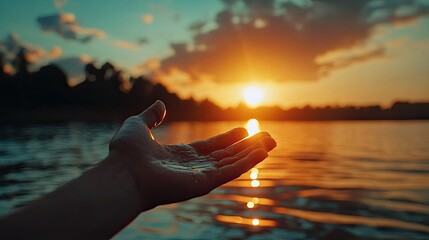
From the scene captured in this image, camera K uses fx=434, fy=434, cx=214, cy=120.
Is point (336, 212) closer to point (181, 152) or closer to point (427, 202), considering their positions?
point (427, 202)

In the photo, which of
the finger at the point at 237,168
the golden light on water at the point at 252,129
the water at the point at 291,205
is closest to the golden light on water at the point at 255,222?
the water at the point at 291,205

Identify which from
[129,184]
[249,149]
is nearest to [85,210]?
[129,184]

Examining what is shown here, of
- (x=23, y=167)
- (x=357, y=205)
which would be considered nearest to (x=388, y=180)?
(x=357, y=205)

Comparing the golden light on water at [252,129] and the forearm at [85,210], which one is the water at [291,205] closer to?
the golden light on water at [252,129]

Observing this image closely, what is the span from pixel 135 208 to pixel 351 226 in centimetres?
417

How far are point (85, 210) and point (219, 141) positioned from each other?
5.88 ft

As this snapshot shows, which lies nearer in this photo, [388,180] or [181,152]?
[181,152]

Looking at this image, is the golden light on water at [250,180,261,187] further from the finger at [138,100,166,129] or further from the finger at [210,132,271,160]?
the finger at [138,100,166,129]

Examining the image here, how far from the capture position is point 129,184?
3373 mm

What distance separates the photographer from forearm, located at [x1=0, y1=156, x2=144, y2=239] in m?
2.83

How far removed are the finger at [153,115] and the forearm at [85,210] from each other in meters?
0.63

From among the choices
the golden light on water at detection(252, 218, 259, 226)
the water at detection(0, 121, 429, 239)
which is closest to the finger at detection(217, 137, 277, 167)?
the water at detection(0, 121, 429, 239)

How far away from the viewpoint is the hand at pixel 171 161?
11.3ft

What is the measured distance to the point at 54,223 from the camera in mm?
2900
